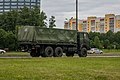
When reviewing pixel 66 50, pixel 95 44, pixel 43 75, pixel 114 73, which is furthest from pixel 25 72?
pixel 95 44

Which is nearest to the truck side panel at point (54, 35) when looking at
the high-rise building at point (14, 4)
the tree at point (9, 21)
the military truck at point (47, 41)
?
the military truck at point (47, 41)

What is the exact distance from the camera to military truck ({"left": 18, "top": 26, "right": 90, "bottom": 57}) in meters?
34.8

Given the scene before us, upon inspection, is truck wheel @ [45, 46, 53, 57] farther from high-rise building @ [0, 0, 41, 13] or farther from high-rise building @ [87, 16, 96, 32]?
high-rise building @ [87, 16, 96, 32]

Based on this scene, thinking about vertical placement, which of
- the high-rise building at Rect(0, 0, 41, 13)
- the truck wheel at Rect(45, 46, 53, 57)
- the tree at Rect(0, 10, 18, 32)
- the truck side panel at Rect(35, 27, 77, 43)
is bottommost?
the truck wheel at Rect(45, 46, 53, 57)

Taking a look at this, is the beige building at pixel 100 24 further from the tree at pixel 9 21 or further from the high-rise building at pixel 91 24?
the tree at pixel 9 21

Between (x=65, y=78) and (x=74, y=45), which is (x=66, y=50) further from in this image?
(x=65, y=78)

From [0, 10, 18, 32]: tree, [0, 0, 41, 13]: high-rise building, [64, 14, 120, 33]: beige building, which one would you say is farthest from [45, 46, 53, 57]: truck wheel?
[64, 14, 120, 33]: beige building

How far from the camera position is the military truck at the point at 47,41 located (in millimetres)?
34812

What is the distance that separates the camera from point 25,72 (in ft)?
45.3

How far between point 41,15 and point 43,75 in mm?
75526

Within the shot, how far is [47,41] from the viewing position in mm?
35594

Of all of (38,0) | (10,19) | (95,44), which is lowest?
(95,44)

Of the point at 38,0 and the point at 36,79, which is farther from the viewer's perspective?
the point at 38,0

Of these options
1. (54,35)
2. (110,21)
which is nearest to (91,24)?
(110,21)
